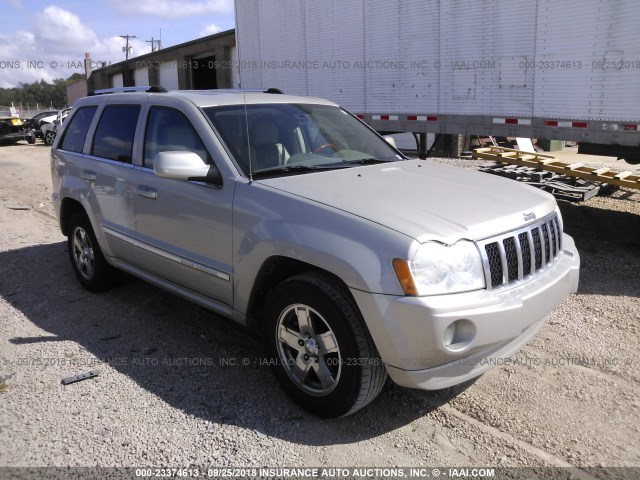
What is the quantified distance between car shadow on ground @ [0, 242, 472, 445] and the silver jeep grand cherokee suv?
213 millimetres

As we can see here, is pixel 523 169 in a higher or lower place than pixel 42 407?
higher

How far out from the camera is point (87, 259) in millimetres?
5242

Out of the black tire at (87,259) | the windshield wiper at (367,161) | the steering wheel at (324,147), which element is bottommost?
the black tire at (87,259)

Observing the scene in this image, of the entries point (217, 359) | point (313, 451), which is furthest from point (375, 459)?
point (217, 359)

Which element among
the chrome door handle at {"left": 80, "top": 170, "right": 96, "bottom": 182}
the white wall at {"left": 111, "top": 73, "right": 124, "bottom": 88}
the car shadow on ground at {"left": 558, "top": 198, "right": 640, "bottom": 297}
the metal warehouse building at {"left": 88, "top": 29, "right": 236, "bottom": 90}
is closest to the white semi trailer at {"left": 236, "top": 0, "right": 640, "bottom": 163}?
the car shadow on ground at {"left": 558, "top": 198, "right": 640, "bottom": 297}

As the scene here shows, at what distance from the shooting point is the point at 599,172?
6.85 meters

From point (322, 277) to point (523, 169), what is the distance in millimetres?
6641

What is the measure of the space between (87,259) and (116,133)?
4.24 feet

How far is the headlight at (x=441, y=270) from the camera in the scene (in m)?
2.68

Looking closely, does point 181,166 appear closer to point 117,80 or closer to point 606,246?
point 606,246

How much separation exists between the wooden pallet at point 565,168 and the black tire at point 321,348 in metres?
4.95

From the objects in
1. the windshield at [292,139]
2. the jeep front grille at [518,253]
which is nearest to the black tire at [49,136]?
the windshield at [292,139]

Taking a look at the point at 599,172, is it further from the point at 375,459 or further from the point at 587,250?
the point at 375,459

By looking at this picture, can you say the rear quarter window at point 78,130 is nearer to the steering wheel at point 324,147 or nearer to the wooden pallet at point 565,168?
the steering wheel at point 324,147
